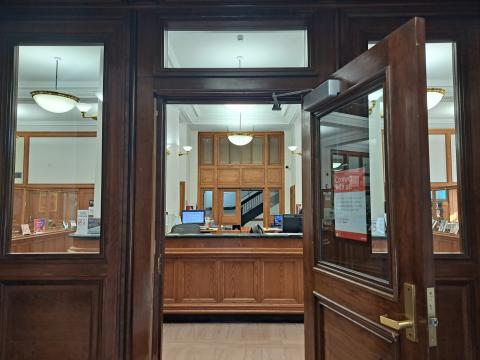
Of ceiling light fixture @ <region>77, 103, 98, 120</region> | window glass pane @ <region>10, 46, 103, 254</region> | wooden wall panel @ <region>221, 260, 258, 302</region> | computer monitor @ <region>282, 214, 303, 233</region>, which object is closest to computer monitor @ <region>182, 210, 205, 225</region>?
computer monitor @ <region>282, 214, 303, 233</region>

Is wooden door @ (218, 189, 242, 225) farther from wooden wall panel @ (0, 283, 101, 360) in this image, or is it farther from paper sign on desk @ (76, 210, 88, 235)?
wooden wall panel @ (0, 283, 101, 360)

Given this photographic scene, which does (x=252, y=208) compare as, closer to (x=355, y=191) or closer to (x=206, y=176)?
(x=206, y=176)

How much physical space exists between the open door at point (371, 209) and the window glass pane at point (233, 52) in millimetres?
471

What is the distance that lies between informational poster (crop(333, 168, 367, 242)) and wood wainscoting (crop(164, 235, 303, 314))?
7.49 ft

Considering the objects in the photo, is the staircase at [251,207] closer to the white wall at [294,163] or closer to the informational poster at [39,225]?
the white wall at [294,163]

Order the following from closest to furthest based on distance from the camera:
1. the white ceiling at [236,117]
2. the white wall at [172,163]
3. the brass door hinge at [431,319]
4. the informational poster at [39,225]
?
the brass door hinge at [431,319], the informational poster at [39,225], the white wall at [172,163], the white ceiling at [236,117]

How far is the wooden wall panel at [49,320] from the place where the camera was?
2125 millimetres

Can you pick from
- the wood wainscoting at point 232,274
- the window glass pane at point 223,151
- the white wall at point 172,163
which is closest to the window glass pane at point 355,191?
the wood wainscoting at point 232,274

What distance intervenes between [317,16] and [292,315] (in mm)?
3181

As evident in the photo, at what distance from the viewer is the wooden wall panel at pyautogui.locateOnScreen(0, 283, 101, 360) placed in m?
2.12

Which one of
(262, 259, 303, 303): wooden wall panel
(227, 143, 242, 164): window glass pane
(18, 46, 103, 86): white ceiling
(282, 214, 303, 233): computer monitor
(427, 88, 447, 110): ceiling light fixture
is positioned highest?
(227, 143, 242, 164): window glass pane

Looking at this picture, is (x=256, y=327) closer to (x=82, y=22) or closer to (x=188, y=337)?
(x=188, y=337)

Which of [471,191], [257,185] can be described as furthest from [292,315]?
[257,185]

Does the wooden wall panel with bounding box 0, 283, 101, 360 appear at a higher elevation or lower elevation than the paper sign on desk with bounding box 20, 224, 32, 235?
lower
